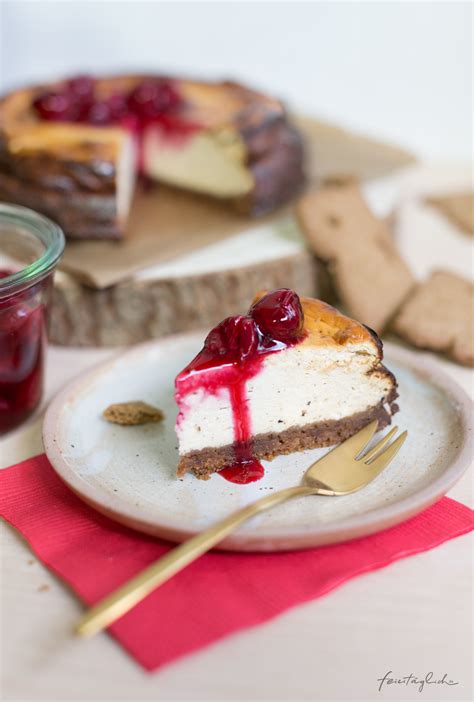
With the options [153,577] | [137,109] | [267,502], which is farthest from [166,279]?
[153,577]

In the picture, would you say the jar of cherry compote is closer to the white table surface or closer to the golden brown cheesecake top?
the white table surface

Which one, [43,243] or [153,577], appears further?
[43,243]

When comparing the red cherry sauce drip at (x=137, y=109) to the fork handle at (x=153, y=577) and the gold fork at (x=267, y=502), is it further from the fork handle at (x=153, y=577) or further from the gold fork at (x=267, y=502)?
the fork handle at (x=153, y=577)

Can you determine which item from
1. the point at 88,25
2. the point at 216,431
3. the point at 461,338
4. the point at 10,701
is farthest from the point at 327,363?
the point at 88,25

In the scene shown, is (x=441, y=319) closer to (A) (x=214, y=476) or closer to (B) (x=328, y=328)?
(B) (x=328, y=328)

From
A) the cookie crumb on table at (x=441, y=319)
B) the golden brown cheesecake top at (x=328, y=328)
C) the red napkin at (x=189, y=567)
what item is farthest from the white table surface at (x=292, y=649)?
the cookie crumb on table at (x=441, y=319)

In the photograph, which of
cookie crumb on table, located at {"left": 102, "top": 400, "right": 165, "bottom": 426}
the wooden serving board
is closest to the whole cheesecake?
the wooden serving board

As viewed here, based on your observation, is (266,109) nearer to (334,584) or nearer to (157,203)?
(157,203)
